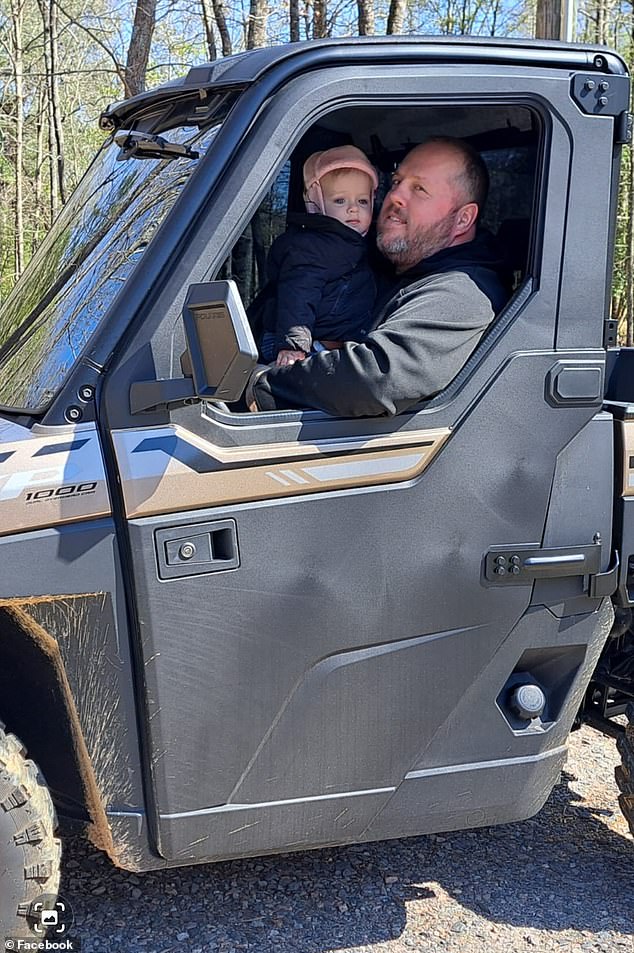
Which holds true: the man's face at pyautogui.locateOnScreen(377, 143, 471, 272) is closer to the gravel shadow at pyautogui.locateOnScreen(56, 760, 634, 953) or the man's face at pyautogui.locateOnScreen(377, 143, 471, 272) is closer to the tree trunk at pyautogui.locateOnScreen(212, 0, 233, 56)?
the gravel shadow at pyautogui.locateOnScreen(56, 760, 634, 953)

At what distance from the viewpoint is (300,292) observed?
284 centimetres

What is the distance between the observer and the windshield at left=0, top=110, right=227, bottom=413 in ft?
8.29

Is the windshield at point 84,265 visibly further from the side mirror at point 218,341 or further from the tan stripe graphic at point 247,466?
the side mirror at point 218,341

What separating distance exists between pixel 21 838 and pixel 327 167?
6.60 feet

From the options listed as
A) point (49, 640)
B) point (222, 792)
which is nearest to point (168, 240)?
point (49, 640)

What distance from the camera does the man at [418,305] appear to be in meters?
2.50

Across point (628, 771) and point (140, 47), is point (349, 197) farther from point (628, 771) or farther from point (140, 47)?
point (140, 47)

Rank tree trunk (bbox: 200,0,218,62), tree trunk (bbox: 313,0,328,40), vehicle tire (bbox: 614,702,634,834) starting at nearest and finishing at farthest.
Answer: vehicle tire (bbox: 614,702,634,834) → tree trunk (bbox: 313,0,328,40) → tree trunk (bbox: 200,0,218,62)

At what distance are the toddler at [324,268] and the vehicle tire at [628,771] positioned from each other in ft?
4.92

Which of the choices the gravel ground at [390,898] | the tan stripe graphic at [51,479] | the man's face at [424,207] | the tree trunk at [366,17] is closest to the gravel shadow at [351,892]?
the gravel ground at [390,898]

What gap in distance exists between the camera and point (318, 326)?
287 centimetres

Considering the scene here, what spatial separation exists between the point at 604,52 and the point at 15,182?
18672 millimetres

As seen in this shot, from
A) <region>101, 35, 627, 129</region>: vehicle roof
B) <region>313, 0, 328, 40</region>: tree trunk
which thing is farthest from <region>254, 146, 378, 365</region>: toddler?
<region>313, 0, 328, 40</region>: tree trunk

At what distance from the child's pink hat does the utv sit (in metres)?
0.42
